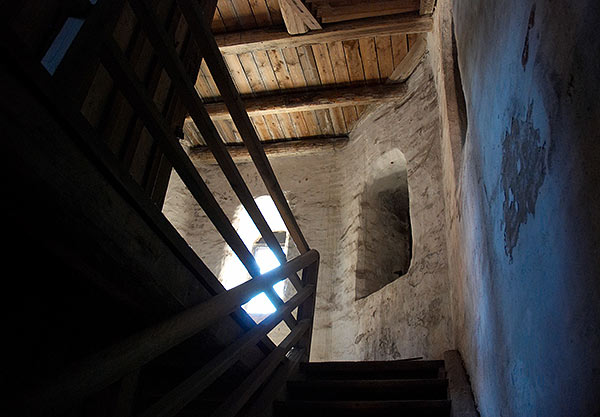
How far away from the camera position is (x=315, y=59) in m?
6.88

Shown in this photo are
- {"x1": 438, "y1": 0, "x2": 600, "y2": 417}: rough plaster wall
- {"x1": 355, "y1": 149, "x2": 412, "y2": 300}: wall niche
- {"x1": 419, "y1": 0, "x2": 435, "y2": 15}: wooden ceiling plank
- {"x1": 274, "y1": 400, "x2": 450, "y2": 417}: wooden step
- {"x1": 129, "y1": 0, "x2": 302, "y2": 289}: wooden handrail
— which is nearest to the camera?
{"x1": 438, "y1": 0, "x2": 600, "y2": 417}: rough plaster wall

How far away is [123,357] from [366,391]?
6.21 feet

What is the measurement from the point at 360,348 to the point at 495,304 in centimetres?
357

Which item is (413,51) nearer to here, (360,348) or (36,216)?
(360,348)

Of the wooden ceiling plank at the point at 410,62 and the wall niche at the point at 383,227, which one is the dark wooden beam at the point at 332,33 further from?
the wall niche at the point at 383,227

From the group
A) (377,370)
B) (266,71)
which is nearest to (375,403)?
(377,370)

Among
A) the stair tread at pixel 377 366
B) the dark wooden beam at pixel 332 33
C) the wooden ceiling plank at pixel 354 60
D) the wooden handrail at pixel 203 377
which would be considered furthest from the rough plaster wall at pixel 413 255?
the wooden handrail at pixel 203 377

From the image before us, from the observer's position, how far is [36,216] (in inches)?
52.0

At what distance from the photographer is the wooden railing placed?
3.95 ft

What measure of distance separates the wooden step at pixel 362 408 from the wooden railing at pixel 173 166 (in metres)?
0.26

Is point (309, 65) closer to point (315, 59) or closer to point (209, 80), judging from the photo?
point (315, 59)

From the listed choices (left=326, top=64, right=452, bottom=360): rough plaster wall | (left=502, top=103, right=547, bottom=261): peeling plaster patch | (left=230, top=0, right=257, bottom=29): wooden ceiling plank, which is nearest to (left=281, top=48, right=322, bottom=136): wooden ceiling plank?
(left=230, top=0, right=257, bottom=29): wooden ceiling plank

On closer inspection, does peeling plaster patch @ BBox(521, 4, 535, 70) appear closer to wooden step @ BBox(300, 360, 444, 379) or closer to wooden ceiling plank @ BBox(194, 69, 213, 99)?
wooden step @ BBox(300, 360, 444, 379)

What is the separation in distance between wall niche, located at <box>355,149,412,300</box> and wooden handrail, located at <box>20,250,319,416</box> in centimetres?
421
